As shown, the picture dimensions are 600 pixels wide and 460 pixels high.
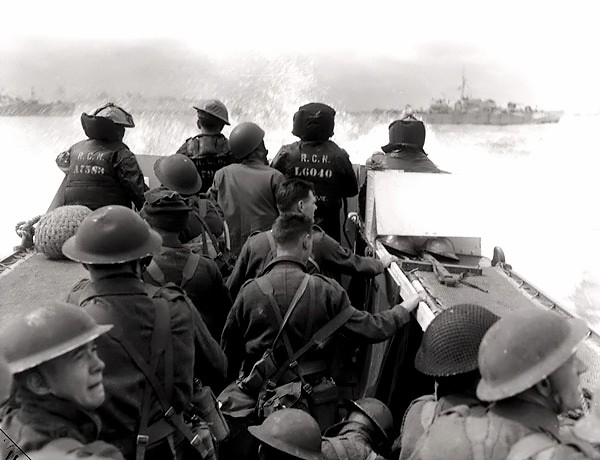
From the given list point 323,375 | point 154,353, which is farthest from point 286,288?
point 154,353

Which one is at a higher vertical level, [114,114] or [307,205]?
[114,114]

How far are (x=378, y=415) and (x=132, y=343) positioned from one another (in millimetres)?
1466

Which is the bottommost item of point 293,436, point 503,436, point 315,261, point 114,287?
point 293,436

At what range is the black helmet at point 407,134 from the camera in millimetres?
5582

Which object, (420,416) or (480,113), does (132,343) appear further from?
(480,113)

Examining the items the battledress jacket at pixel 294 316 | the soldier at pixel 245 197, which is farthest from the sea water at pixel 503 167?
the battledress jacket at pixel 294 316

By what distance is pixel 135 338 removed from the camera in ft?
8.21

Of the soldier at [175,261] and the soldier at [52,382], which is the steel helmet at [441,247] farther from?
the soldier at [52,382]

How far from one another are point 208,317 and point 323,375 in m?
0.76

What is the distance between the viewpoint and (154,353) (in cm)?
253

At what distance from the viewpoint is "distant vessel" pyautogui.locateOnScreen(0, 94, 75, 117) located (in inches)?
284

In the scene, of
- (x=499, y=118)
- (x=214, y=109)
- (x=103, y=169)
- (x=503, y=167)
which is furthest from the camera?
(x=499, y=118)

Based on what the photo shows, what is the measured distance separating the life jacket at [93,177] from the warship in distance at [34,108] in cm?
139

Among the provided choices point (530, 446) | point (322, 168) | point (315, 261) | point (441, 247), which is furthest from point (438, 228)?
point (530, 446)
